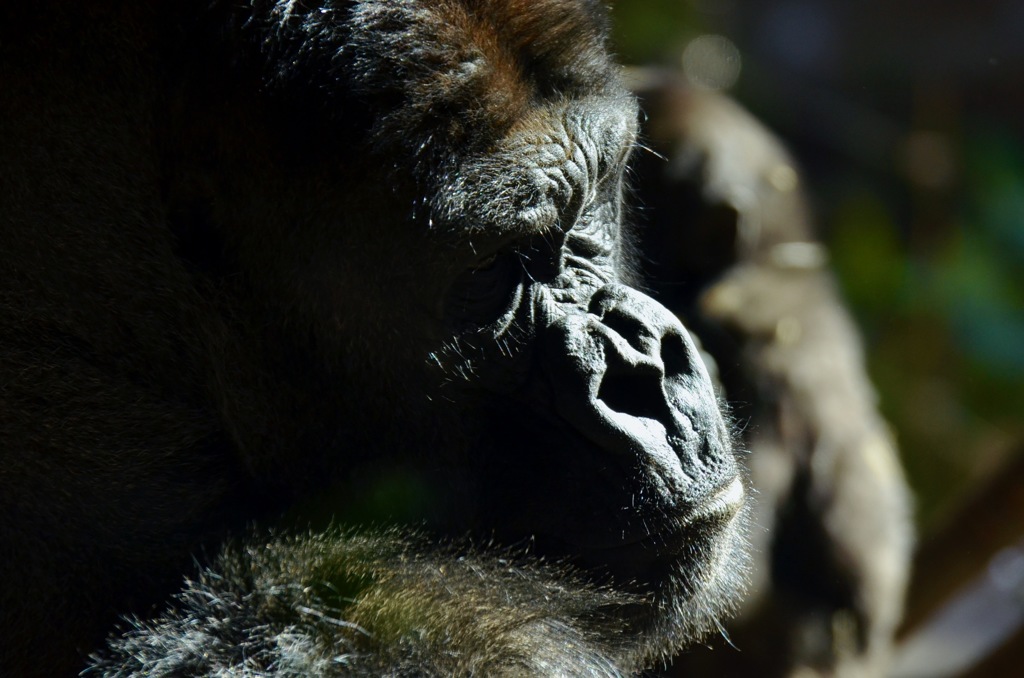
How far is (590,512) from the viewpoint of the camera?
1.78 meters

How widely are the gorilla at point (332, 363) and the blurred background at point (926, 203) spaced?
66cm

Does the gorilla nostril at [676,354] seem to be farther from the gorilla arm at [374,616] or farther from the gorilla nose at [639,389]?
the gorilla arm at [374,616]

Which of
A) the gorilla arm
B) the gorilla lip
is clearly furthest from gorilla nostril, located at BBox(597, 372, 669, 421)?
the gorilla arm

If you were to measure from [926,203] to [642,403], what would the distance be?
406cm

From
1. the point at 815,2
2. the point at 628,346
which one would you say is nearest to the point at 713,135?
the point at 628,346

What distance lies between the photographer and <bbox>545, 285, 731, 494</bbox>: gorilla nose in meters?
1.74

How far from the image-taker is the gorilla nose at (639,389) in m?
1.74

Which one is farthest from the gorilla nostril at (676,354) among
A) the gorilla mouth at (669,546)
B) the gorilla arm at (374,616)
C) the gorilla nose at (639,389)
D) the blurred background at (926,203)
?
the blurred background at (926,203)

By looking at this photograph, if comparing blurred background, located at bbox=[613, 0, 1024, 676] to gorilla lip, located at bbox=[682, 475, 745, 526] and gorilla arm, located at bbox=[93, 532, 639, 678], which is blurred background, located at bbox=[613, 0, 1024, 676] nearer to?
gorilla lip, located at bbox=[682, 475, 745, 526]

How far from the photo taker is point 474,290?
1821 mm

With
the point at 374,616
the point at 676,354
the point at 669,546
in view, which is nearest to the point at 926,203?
the point at 676,354

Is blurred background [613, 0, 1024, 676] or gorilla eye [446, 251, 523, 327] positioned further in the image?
blurred background [613, 0, 1024, 676]

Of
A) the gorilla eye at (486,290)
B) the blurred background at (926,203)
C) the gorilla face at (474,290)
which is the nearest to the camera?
the gorilla face at (474,290)

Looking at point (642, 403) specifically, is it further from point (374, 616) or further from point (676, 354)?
point (374, 616)
